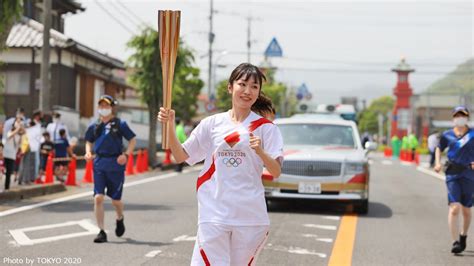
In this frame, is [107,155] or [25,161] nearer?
[107,155]

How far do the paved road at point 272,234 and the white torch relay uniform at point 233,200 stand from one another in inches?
125

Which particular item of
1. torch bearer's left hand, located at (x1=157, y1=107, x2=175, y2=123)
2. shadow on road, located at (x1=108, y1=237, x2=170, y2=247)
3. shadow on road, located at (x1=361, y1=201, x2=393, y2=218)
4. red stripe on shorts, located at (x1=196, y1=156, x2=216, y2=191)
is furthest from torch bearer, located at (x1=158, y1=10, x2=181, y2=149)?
shadow on road, located at (x1=361, y1=201, x2=393, y2=218)

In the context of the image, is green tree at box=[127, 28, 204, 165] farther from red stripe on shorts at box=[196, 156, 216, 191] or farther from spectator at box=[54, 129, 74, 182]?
red stripe on shorts at box=[196, 156, 216, 191]

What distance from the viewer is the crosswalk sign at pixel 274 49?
110 ft

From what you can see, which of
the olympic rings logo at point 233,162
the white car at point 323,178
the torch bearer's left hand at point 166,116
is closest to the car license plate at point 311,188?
the white car at point 323,178

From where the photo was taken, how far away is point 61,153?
18.5 meters

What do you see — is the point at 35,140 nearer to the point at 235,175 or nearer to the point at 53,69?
the point at 235,175

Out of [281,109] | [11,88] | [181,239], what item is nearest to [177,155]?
[181,239]

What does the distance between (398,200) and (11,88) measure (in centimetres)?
2127

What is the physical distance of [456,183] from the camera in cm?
867

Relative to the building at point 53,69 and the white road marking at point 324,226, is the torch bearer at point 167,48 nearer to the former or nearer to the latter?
the white road marking at point 324,226

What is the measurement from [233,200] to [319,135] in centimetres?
963

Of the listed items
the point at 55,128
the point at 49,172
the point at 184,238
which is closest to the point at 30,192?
the point at 49,172

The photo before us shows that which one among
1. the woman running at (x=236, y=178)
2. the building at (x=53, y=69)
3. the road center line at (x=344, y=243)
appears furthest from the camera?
the building at (x=53, y=69)
